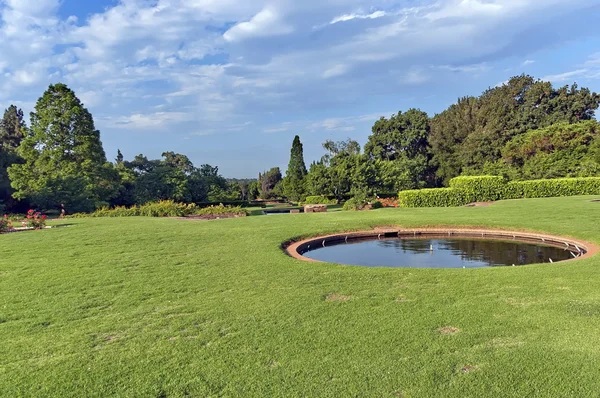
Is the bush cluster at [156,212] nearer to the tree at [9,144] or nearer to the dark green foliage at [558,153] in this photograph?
A: the tree at [9,144]

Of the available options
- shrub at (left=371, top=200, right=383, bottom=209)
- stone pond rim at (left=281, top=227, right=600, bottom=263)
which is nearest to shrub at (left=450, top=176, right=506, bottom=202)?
shrub at (left=371, top=200, right=383, bottom=209)

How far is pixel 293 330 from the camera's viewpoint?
3879 mm

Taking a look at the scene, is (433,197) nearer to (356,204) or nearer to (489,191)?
(489,191)

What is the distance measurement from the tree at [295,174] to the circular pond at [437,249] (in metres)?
26.5

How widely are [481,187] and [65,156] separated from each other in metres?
24.8

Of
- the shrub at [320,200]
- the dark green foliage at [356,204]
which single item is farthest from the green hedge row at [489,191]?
the shrub at [320,200]

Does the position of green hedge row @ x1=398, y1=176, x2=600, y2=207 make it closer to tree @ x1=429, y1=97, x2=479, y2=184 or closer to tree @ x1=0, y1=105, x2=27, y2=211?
tree @ x1=429, y1=97, x2=479, y2=184

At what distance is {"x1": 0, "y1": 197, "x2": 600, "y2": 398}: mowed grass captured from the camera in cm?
289

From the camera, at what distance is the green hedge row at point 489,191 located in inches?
818

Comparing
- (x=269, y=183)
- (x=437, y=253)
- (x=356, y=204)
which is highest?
(x=269, y=183)

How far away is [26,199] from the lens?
24.2 metres

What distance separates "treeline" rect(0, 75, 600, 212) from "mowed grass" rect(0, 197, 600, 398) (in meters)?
18.0

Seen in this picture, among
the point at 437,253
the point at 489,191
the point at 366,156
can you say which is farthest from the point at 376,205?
the point at 437,253

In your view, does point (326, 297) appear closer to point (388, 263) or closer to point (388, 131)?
point (388, 263)
